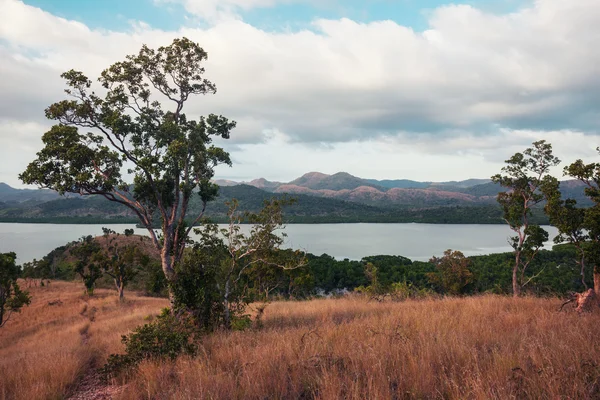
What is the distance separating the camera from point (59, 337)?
1812 cm

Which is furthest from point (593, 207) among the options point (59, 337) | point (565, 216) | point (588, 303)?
point (59, 337)

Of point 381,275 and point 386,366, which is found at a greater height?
point 386,366

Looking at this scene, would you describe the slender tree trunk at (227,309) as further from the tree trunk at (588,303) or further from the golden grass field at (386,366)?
the tree trunk at (588,303)

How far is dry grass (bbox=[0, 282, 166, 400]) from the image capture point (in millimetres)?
6305

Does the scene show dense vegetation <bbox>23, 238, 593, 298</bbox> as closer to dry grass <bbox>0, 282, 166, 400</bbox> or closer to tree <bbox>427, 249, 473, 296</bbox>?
tree <bbox>427, 249, 473, 296</bbox>

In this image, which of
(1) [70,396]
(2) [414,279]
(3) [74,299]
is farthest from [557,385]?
(2) [414,279]

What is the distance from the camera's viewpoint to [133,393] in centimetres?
509

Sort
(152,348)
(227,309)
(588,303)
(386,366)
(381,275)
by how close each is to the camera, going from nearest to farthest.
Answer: (386,366), (152,348), (588,303), (227,309), (381,275)

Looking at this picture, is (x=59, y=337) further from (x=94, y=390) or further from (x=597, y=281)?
(x=597, y=281)

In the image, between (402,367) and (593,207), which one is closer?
(402,367)

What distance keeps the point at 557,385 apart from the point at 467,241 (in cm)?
15564

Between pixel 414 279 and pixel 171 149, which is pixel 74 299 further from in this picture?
pixel 414 279

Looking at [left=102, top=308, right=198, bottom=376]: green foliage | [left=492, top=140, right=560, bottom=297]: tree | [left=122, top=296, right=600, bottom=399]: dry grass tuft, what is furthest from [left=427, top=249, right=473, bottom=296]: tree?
[left=102, top=308, right=198, bottom=376]: green foliage

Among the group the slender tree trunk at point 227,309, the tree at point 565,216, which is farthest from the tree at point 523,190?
the slender tree trunk at point 227,309
